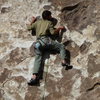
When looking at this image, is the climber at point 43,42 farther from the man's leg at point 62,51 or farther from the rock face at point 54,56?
the rock face at point 54,56

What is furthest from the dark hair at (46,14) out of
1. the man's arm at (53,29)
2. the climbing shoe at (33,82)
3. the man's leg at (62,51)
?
the climbing shoe at (33,82)

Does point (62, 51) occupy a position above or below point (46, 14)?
below

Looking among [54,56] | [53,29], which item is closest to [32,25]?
[53,29]

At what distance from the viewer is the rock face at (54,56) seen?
34.5 feet

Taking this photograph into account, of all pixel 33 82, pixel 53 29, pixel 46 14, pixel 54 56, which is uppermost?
pixel 46 14

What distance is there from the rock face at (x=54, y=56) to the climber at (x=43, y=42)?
0.24 m

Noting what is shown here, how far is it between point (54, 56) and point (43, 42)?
0.51 metres

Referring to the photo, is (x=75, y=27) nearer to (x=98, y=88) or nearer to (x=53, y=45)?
(x=53, y=45)

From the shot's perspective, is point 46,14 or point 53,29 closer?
point 53,29

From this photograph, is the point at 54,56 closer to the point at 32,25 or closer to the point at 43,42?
the point at 43,42

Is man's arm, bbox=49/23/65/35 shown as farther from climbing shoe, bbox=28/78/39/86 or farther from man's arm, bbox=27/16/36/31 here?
climbing shoe, bbox=28/78/39/86

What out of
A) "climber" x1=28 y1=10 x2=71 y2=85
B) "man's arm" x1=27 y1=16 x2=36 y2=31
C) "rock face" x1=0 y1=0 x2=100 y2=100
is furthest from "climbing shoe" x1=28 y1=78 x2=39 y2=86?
"man's arm" x1=27 y1=16 x2=36 y2=31

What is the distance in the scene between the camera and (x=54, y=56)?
11.1 m

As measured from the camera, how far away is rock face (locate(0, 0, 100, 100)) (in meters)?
10.5
